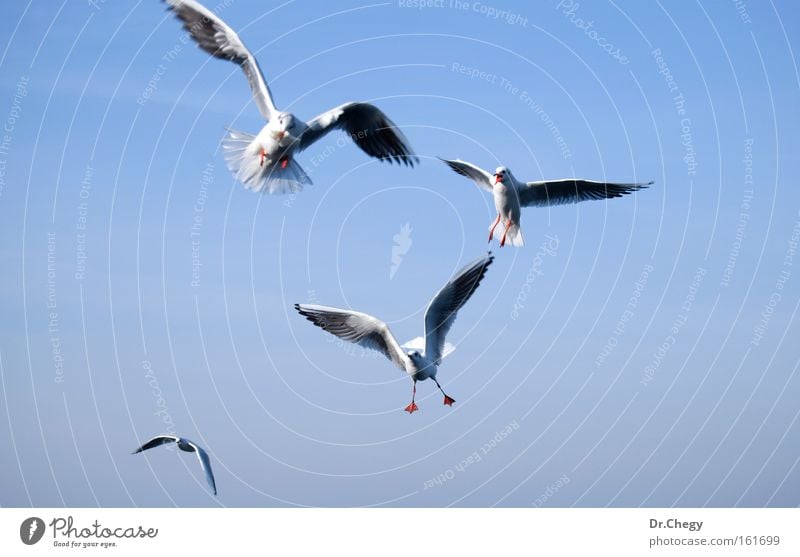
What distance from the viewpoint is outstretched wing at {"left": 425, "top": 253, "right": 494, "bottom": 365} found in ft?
62.8

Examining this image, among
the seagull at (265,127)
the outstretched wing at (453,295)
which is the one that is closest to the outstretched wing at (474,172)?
the seagull at (265,127)

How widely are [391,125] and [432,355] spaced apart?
3436mm

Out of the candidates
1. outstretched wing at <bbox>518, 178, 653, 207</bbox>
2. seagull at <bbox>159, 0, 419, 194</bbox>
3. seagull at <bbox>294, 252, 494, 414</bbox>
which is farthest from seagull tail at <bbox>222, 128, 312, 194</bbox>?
outstretched wing at <bbox>518, 178, 653, 207</bbox>

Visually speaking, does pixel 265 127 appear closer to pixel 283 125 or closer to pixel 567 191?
pixel 283 125

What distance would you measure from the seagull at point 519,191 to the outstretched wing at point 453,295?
62.1 inches

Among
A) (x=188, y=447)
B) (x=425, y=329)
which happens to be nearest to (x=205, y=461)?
(x=188, y=447)

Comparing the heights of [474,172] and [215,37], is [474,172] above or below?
below

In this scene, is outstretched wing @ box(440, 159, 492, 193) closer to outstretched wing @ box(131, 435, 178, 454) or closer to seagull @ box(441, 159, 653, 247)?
seagull @ box(441, 159, 653, 247)

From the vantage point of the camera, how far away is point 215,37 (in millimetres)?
20203

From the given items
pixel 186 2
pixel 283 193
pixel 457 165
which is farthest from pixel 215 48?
pixel 457 165

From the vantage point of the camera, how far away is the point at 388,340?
773 inches

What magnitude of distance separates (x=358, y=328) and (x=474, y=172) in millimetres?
3078

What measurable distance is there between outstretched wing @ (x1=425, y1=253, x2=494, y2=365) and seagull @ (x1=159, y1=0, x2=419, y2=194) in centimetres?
262
